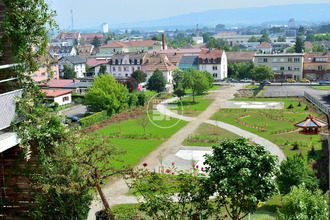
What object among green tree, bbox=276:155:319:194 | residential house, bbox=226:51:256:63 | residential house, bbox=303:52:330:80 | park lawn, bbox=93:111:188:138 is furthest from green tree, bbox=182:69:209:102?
Result: residential house, bbox=226:51:256:63

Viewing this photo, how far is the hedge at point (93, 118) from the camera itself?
104ft

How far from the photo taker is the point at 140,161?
22125 millimetres

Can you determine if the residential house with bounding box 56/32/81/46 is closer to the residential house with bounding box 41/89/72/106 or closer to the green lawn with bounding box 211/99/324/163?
the residential house with bounding box 41/89/72/106

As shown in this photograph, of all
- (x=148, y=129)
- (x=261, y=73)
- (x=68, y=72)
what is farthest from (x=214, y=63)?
(x=148, y=129)

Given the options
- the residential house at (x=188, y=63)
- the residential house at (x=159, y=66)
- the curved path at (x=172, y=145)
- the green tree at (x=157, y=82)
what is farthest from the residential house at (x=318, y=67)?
the green tree at (x=157, y=82)

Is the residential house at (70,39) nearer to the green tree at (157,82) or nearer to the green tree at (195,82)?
the green tree at (157,82)

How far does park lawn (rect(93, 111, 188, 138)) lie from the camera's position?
2858 cm

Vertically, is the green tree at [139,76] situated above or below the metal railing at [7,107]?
below

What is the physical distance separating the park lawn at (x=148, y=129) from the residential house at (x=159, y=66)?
23.5m

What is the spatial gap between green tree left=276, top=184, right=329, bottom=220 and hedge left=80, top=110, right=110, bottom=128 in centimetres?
2397

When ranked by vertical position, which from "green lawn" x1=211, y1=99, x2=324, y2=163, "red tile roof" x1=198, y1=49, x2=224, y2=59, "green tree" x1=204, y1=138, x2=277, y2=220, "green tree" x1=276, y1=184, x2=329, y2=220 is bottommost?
"green lawn" x1=211, y1=99, x2=324, y2=163

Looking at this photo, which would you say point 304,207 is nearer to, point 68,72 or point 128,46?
point 68,72

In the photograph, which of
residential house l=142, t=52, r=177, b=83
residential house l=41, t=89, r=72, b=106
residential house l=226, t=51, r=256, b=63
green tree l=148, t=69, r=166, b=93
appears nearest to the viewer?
residential house l=41, t=89, r=72, b=106

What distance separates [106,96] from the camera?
3384 centimetres
